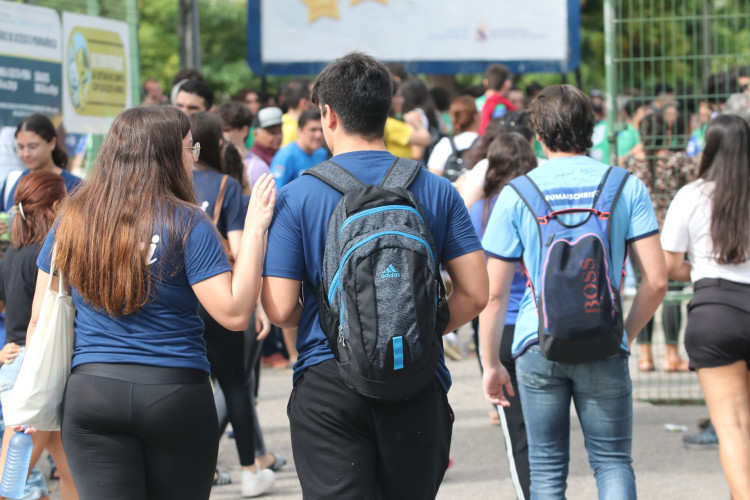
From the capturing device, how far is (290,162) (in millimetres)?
7621

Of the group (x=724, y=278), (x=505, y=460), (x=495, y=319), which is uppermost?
(x=724, y=278)

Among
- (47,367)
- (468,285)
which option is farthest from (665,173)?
(47,367)

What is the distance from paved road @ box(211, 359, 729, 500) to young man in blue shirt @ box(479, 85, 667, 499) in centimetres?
169

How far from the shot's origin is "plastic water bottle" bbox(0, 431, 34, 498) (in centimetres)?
333

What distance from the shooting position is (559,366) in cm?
353

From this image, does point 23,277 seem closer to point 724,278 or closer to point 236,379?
point 236,379

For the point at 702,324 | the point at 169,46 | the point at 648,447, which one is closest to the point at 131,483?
the point at 702,324

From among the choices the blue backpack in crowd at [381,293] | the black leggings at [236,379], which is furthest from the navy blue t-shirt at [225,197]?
the blue backpack in crowd at [381,293]

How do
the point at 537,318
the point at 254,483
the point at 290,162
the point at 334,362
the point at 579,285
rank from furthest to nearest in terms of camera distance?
1. the point at 290,162
2. the point at 254,483
3. the point at 537,318
4. the point at 579,285
5. the point at 334,362

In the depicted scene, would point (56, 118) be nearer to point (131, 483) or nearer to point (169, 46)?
point (131, 483)

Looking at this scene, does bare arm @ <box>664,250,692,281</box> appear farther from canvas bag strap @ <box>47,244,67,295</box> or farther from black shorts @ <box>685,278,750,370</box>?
canvas bag strap @ <box>47,244,67,295</box>

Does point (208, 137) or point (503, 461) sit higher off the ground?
point (208, 137)

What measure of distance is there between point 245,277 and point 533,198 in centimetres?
123

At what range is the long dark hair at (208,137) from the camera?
493 cm
